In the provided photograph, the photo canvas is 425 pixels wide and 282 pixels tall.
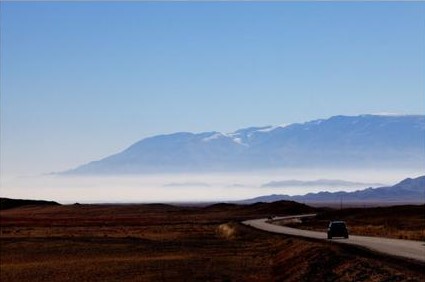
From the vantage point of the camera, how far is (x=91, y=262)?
165ft

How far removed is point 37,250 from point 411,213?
2824 inches

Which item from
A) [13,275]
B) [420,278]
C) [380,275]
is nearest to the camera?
[420,278]

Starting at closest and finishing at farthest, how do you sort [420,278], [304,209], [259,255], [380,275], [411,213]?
[420,278], [380,275], [259,255], [411,213], [304,209]

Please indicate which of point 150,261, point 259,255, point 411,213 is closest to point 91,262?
point 150,261

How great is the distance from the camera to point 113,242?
6944 centimetres

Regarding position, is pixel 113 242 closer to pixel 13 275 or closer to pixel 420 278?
pixel 13 275

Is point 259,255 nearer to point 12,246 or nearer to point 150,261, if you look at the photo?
point 150,261

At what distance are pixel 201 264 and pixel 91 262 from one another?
7209 mm

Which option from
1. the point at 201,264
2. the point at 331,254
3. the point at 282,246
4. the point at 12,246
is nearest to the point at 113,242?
the point at 12,246

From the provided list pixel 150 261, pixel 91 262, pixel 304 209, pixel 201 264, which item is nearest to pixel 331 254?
pixel 201 264

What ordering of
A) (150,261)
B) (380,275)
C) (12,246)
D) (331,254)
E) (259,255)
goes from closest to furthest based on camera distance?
1. (380,275)
2. (331,254)
3. (150,261)
4. (259,255)
5. (12,246)

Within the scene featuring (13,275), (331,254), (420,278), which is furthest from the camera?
(13,275)

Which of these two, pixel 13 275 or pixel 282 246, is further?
pixel 282 246

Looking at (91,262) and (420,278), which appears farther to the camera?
(91,262)
